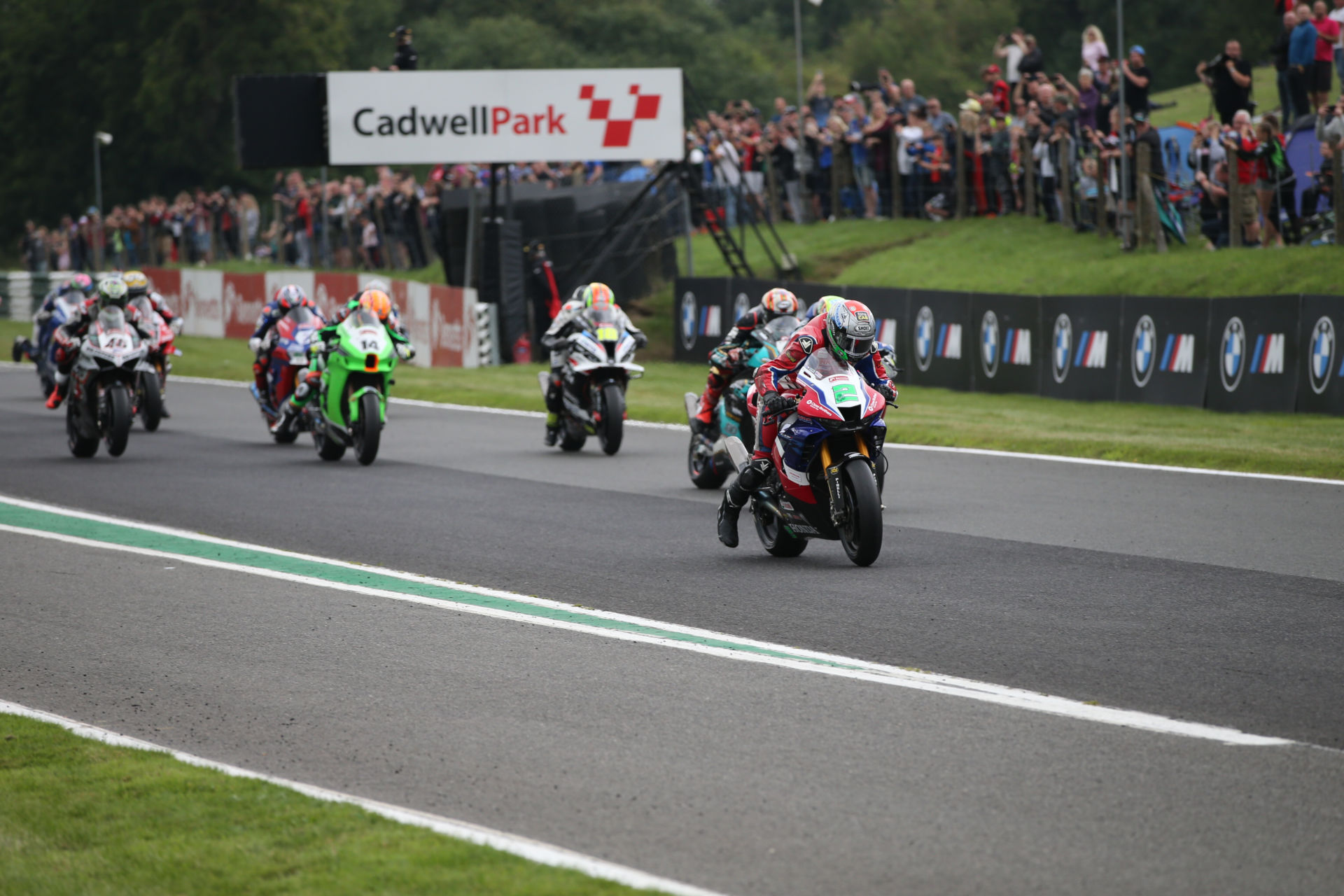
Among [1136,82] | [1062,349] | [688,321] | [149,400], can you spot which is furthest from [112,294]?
[1136,82]

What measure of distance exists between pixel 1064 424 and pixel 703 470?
6147mm

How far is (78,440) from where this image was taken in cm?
1770

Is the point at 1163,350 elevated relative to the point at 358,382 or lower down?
elevated

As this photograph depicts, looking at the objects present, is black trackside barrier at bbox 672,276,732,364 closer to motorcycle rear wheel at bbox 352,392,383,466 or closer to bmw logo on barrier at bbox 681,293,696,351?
bmw logo on barrier at bbox 681,293,696,351

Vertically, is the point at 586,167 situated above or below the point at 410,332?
above

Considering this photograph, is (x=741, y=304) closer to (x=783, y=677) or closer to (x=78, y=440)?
(x=78, y=440)

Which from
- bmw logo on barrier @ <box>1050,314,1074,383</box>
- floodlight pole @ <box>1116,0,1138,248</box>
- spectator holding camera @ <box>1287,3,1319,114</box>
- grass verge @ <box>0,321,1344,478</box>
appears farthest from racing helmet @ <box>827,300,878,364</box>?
spectator holding camera @ <box>1287,3,1319,114</box>

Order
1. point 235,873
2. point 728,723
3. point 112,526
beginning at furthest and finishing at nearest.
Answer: point 112,526 → point 728,723 → point 235,873

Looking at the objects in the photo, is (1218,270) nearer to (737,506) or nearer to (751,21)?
(737,506)

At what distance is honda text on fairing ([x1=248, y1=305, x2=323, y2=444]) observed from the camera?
1853cm

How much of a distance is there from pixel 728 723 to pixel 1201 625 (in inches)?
112

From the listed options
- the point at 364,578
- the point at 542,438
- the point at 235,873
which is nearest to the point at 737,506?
the point at 364,578

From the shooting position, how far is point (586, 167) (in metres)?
37.3

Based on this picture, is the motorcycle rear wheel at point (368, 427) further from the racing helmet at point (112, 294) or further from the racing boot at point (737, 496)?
the racing boot at point (737, 496)
